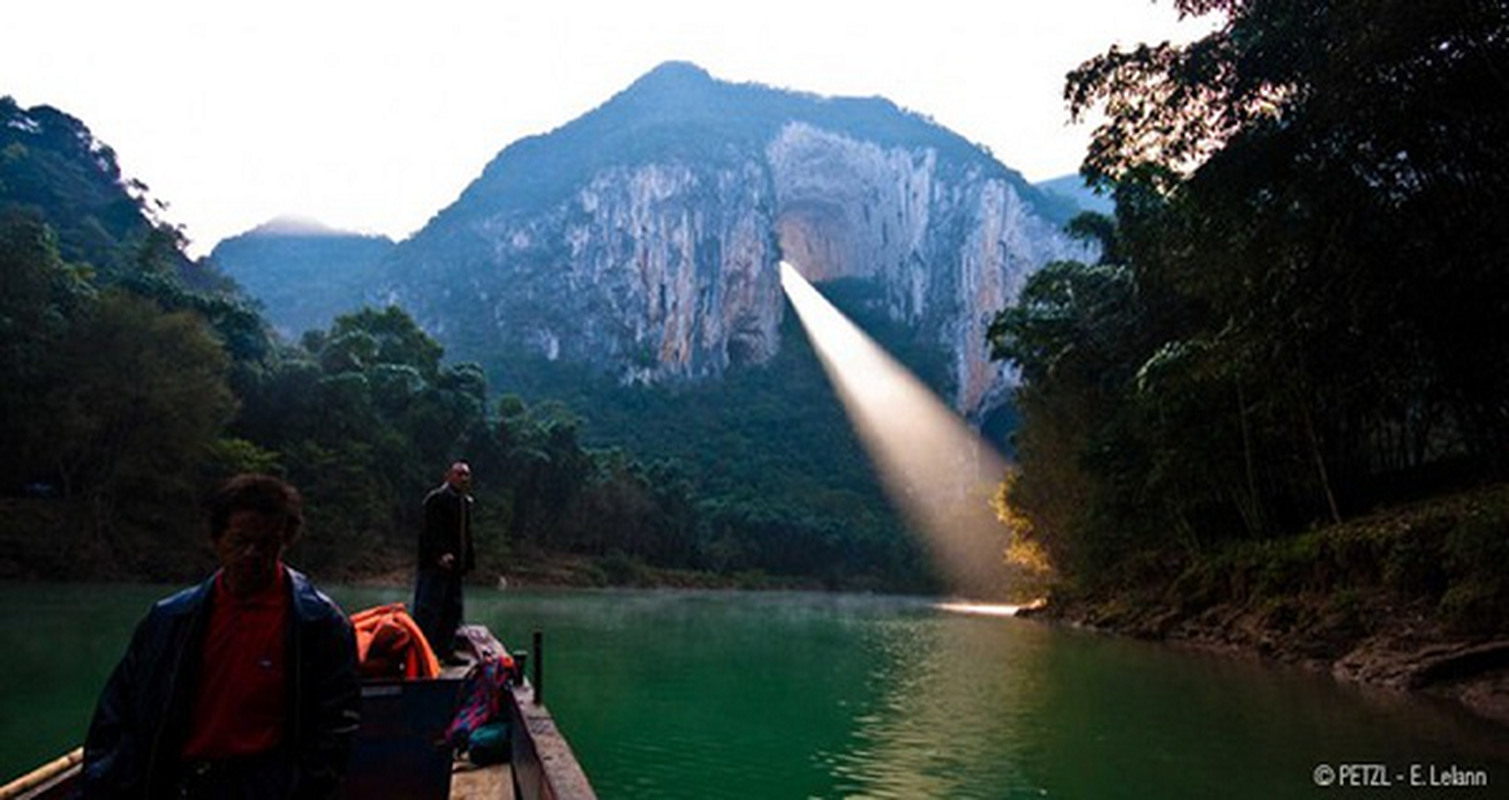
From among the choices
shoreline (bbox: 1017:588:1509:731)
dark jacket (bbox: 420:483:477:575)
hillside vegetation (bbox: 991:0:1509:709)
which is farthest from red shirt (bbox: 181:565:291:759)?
shoreline (bbox: 1017:588:1509:731)

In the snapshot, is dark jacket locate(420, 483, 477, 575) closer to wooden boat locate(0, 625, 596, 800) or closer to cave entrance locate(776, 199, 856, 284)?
wooden boat locate(0, 625, 596, 800)

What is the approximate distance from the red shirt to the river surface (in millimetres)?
3604

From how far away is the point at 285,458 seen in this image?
32781mm

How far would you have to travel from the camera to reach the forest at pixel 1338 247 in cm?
804

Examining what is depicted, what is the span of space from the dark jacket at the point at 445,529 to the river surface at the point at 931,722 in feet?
5.56

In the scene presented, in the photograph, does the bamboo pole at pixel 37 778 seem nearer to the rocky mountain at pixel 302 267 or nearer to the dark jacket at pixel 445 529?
the dark jacket at pixel 445 529

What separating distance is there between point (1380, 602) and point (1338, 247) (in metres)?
6.07

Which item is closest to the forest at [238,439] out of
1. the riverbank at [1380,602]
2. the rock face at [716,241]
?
the riverbank at [1380,602]

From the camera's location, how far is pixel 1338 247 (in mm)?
8945

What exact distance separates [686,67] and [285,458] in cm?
12259

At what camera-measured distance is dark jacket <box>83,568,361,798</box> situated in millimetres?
2027

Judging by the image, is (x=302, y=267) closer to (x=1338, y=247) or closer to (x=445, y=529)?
(x=445, y=529)

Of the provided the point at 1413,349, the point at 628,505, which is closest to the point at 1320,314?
the point at 1413,349

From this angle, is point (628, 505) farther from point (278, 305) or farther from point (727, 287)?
point (278, 305)
